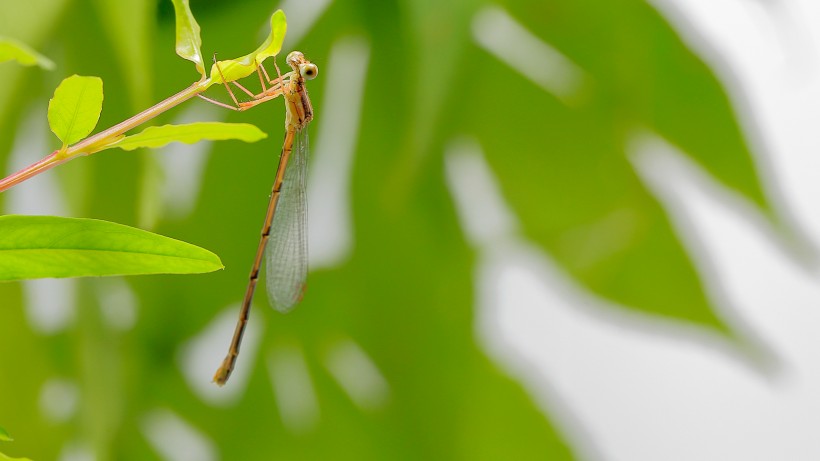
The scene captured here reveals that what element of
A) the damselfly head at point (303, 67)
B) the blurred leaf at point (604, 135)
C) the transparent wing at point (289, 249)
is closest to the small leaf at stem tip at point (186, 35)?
the damselfly head at point (303, 67)

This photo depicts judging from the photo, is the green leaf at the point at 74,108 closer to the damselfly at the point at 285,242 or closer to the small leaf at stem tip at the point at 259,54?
the small leaf at stem tip at the point at 259,54

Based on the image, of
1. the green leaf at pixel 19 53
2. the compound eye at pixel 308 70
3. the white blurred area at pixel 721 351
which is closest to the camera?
the green leaf at pixel 19 53

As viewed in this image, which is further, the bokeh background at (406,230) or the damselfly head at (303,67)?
the bokeh background at (406,230)

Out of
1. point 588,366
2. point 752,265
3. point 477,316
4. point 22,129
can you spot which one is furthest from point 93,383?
point 752,265

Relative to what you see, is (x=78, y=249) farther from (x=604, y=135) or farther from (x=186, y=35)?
(x=604, y=135)

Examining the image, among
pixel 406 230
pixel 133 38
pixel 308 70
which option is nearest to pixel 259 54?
pixel 308 70

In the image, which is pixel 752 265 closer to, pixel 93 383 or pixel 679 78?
pixel 679 78
